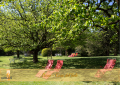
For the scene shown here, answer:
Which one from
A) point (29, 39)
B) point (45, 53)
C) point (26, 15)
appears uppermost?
point (26, 15)

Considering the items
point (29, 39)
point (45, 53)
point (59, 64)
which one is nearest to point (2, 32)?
point (29, 39)

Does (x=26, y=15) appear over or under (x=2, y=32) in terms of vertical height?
over

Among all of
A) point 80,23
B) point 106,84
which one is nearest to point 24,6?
point 80,23

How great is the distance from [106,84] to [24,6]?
12.2 metres

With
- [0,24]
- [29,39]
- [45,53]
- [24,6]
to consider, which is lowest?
[45,53]

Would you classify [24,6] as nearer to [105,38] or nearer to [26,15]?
[26,15]

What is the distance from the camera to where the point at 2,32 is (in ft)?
42.3

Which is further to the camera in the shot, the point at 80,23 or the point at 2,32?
the point at 2,32

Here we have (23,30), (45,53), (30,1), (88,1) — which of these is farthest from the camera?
(45,53)

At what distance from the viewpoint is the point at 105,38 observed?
2953 cm

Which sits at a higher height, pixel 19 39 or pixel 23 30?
pixel 23 30

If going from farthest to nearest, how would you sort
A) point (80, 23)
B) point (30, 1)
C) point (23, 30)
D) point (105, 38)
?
point (105, 38) < point (30, 1) < point (23, 30) < point (80, 23)

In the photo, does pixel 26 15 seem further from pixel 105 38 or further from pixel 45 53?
pixel 105 38

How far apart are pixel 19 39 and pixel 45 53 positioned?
18445 millimetres
